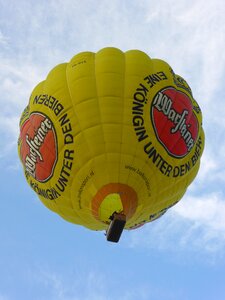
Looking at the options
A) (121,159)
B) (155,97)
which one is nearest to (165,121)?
(155,97)

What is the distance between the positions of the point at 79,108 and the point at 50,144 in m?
0.98

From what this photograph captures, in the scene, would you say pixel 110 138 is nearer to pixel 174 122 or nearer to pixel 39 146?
pixel 174 122

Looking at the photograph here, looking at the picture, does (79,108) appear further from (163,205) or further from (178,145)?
(163,205)

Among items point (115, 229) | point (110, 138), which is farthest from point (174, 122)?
point (115, 229)

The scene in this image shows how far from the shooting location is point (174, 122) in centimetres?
1190

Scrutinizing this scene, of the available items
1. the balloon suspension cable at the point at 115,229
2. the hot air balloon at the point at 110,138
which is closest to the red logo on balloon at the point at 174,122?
the hot air balloon at the point at 110,138

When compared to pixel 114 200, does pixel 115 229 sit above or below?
below

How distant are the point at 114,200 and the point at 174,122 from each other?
218 centimetres

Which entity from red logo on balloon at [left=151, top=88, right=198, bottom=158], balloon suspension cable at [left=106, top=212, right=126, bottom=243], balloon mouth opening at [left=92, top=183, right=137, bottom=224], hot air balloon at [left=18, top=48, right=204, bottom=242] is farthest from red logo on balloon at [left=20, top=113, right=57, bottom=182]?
red logo on balloon at [left=151, top=88, right=198, bottom=158]

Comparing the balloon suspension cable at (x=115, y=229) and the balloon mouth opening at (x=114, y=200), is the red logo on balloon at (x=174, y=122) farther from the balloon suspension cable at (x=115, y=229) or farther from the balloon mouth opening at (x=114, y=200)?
the balloon suspension cable at (x=115, y=229)

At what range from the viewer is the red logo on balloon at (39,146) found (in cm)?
1170

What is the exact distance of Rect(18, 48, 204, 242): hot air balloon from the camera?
1129 centimetres

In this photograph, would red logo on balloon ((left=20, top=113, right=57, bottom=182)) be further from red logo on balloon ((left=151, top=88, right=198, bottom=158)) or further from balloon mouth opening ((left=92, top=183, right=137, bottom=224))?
red logo on balloon ((left=151, top=88, right=198, bottom=158))

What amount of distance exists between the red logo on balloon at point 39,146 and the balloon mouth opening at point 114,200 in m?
1.24
